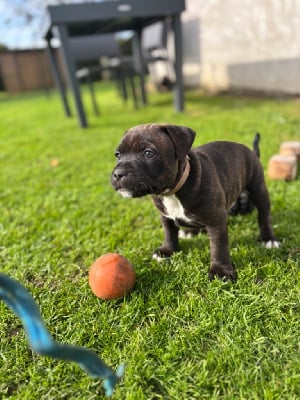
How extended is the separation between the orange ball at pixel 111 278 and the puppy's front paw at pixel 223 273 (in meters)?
0.52

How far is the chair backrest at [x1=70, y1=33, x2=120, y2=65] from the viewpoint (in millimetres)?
9156

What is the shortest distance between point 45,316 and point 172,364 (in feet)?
2.76

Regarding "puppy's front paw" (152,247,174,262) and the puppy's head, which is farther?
"puppy's front paw" (152,247,174,262)

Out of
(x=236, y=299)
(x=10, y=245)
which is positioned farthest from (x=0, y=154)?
(x=236, y=299)

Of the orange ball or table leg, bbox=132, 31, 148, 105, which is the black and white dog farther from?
table leg, bbox=132, 31, 148, 105

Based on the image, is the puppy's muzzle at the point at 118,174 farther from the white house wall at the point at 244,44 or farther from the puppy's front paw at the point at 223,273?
the white house wall at the point at 244,44

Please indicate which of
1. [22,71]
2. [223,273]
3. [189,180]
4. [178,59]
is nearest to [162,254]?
[223,273]

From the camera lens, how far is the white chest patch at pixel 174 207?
7.08ft

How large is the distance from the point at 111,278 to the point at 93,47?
8.57 meters

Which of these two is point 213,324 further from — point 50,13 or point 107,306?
point 50,13

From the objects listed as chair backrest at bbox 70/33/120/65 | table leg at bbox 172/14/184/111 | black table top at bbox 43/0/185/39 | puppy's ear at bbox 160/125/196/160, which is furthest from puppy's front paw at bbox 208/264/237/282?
chair backrest at bbox 70/33/120/65

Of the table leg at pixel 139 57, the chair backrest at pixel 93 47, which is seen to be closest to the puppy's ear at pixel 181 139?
the table leg at pixel 139 57

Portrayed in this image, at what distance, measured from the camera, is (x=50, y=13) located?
237 inches

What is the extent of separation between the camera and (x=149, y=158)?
192 cm
